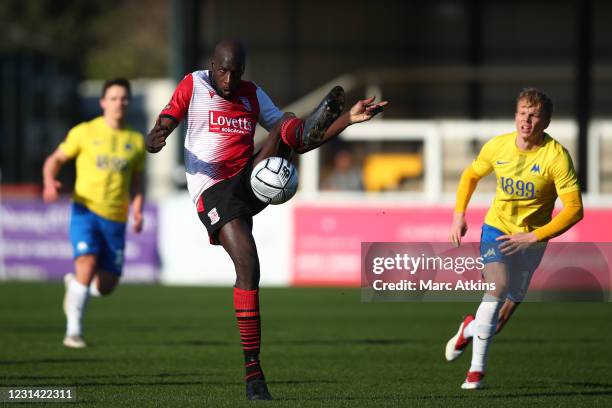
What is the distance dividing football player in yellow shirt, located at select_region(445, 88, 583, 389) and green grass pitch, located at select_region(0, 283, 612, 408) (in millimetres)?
584

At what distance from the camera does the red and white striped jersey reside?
8.36 metres

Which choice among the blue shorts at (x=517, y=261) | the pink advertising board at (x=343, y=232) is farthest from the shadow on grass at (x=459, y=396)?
the pink advertising board at (x=343, y=232)

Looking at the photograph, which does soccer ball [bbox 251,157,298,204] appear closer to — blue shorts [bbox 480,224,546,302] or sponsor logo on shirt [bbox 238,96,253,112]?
sponsor logo on shirt [bbox 238,96,253,112]

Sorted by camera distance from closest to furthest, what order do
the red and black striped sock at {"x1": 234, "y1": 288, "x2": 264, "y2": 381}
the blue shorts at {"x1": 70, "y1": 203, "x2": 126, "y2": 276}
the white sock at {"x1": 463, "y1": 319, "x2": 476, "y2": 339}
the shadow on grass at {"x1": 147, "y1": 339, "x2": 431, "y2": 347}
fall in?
the red and black striped sock at {"x1": 234, "y1": 288, "x2": 264, "y2": 381}
the white sock at {"x1": 463, "y1": 319, "x2": 476, "y2": 339}
the blue shorts at {"x1": 70, "y1": 203, "x2": 126, "y2": 276}
the shadow on grass at {"x1": 147, "y1": 339, "x2": 431, "y2": 347}

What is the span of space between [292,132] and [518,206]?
5.59 ft

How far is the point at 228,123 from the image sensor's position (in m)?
8.39

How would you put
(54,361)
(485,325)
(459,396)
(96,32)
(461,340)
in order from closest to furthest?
(459,396) < (485,325) < (461,340) < (54,361) < (96,32)

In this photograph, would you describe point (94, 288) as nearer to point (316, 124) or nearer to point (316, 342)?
point (316, 342)

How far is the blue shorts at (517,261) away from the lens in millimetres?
8422

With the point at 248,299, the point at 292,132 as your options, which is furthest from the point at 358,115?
the point at 248,299

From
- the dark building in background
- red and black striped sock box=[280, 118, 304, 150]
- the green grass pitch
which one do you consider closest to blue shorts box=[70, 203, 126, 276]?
the green grass pitch

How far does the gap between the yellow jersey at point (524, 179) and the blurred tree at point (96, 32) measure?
157 ft

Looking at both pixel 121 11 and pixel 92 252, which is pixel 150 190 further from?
pixel 121 11

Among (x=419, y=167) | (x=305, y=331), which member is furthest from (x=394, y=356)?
(x=419, y=167)
